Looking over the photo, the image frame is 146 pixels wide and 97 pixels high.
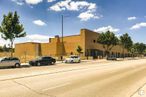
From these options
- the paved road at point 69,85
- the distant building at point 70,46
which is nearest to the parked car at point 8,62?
the paved road at point 69,85

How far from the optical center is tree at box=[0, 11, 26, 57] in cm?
4091

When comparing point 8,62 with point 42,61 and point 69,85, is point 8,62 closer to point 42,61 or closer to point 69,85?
point 42,61

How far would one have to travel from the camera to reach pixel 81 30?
282 ft

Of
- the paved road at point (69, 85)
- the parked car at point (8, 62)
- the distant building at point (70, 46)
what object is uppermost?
the distant building at point (70, 46)

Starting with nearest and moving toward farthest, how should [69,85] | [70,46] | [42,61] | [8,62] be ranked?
[69,85] < [8,62] < [42,61] < [70,46]

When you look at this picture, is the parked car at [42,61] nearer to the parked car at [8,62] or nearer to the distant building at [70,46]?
the parked car at [8,62]

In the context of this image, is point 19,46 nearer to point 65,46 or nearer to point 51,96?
point 65,46

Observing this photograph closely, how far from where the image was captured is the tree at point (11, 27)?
40906 mm

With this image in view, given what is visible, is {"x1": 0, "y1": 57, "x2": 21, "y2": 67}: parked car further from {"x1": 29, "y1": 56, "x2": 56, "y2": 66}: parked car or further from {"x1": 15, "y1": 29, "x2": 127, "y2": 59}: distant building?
{"x1": 15, "y1": 29, "x2": 127, "y2": 59}: distant building

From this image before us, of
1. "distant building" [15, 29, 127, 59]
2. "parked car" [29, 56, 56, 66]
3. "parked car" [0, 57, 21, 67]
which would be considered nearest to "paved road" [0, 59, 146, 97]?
"parked car" [0, 57, 21, 67]

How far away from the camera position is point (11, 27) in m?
41.2

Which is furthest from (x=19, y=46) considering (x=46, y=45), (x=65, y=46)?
(x=65, y=46)

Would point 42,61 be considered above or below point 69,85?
above

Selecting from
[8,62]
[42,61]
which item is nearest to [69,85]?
[8,62]
